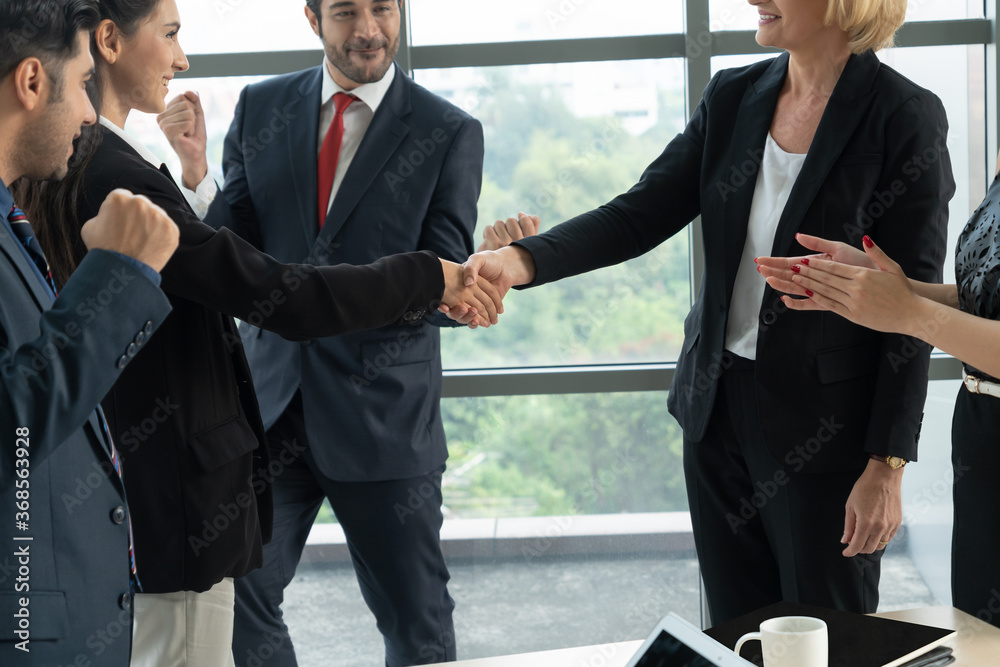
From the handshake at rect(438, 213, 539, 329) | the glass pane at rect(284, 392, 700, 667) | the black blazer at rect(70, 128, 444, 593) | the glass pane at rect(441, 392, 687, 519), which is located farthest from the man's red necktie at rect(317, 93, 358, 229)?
the glass pane at rect(284, 392, 700, 667)

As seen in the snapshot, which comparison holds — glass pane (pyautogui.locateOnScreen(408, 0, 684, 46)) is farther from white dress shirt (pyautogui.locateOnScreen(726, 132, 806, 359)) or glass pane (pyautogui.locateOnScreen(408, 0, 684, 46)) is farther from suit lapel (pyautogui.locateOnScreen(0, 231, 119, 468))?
suit lapel (pyautogui.locateOnScreen(0, 231, 119, 468))

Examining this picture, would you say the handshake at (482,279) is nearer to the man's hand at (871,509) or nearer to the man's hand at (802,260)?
the man's hand at (802,260)

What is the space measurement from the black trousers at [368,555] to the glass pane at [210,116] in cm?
103

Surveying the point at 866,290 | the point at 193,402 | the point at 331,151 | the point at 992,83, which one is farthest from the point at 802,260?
the point at 992,83

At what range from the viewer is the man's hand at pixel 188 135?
2.50m

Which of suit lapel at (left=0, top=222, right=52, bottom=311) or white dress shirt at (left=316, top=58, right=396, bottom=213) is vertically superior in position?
white dress shirt at (left=316, top=58, right=396, bottom=213)

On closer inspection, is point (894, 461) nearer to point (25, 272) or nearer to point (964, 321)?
point (964, 321)

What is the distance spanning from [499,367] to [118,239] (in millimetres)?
1940

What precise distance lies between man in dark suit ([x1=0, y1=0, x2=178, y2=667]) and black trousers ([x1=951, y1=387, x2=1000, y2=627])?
1457 millimetres

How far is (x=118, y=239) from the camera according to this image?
1.17 meters

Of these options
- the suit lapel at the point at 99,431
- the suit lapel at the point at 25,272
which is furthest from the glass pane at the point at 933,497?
the suit lapel at the point at 25,272

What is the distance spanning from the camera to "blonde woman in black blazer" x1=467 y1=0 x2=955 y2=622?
5.93 feet

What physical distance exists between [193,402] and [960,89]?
8.55ft

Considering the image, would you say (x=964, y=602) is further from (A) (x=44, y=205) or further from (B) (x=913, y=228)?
(A) (x=44, y=205)
